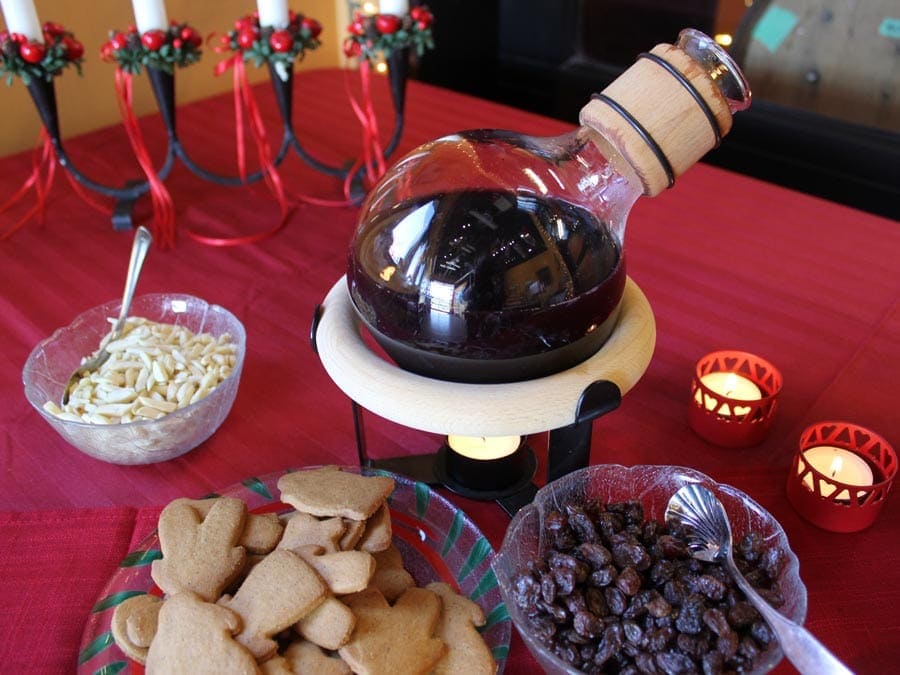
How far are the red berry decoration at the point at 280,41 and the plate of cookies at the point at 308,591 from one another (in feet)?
1.88

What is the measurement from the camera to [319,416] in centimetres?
74

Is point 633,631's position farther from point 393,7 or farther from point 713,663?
point 393,7

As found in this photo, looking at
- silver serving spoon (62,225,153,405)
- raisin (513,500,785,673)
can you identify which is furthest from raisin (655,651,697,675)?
silver serving spoon (62,225,153,405)

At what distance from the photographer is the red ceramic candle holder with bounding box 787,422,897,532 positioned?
589mm

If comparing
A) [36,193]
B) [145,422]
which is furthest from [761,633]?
[36,193]

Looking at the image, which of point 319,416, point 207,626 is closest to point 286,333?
point 319,416

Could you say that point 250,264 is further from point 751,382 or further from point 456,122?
point 751,382

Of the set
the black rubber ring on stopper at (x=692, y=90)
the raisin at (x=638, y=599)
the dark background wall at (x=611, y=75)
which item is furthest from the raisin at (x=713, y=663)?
the dark background wall at (x=611, y=75)

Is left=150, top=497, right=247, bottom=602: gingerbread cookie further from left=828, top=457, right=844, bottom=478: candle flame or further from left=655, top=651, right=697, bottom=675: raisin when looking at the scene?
left=828, top=457, right=844, bottom=478: candle flame

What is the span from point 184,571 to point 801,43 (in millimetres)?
2014

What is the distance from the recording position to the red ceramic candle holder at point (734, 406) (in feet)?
2.19

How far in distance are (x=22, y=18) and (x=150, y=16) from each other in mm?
145

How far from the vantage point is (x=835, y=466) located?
2.06 feet

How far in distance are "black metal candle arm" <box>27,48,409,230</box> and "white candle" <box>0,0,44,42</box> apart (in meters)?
0.05
